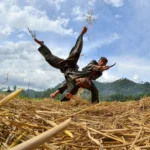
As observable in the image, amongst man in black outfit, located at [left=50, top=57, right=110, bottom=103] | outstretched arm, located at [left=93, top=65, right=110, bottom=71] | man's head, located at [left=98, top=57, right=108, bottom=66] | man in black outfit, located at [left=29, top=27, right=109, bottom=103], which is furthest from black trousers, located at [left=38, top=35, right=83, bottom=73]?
outstretched arm, located at [left=93, top=65, right=110, bottom=71]

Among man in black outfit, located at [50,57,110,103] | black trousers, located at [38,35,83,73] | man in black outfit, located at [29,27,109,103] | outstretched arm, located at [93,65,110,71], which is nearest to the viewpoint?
outstretched arm, located at [93,65,110,71]

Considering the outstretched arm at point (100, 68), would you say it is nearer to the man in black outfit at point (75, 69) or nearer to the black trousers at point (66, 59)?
the man in black outfit at point (75, 69)

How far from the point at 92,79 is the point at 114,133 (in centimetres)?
604

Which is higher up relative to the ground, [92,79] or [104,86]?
[104,86]

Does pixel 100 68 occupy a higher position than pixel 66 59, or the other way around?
pixel 66 59

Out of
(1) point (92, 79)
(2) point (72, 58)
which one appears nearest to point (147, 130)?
(1) point (92, 79)

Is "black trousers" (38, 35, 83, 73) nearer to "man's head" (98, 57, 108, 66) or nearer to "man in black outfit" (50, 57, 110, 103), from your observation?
"man in black outfit" (50, 57, 110, 103)

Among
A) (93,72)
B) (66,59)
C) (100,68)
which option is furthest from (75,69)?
(100,68)

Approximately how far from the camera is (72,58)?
8266mm

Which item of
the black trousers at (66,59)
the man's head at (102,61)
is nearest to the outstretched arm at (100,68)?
the man's head at (102,61)

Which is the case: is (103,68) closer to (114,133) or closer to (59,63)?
(59,63)

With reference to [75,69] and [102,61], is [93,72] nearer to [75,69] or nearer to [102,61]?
[102,61]

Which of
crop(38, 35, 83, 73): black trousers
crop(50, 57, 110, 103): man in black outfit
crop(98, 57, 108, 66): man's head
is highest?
crop(38, 35, 83, 73): black trousers

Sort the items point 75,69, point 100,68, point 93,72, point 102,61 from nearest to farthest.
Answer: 1. point 100,68
2. point 93,72
3. point 102,61
4. point 75,69
